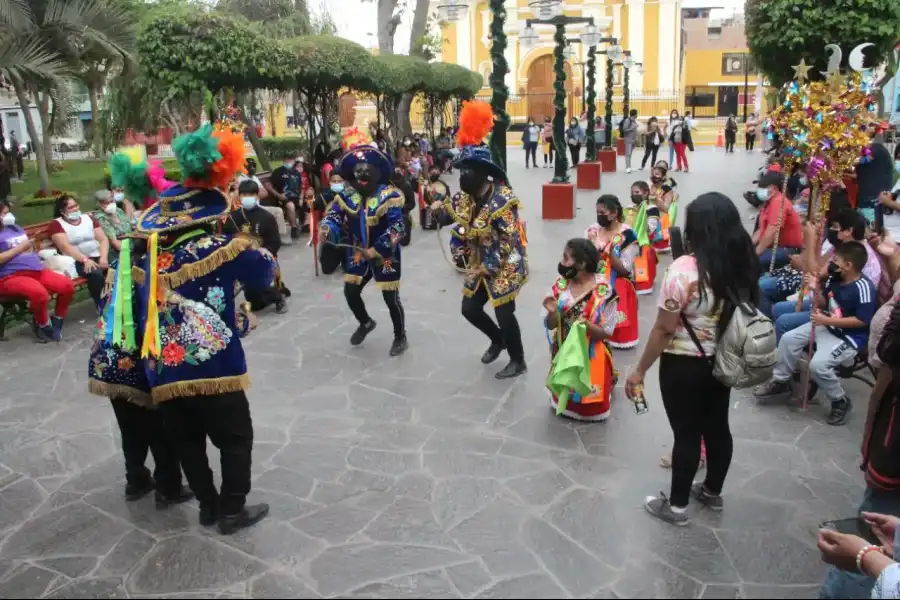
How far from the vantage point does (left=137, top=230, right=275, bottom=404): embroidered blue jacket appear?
3.66m

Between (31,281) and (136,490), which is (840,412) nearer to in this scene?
(136,490)

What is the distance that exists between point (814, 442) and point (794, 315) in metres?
1.15

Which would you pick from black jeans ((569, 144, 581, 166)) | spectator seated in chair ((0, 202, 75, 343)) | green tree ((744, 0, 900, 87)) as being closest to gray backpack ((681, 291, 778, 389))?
green tree ((744, 0, 900, 87))

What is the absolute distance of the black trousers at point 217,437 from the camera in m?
3.80

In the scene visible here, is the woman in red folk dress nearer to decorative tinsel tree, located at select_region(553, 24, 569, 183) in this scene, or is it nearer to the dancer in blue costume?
the dancer in blue costume

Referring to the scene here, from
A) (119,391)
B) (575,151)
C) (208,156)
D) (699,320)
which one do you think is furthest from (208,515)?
(575,151)

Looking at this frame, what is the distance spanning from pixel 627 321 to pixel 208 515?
403cm

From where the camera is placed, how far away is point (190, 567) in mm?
3797

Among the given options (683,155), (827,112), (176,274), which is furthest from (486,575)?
(683,155)

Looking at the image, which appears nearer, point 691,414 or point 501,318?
point 691,414

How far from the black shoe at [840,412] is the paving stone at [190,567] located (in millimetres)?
3784

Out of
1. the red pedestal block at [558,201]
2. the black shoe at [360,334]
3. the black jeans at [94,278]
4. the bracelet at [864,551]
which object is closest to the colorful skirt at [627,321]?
the black shoe at [360,334]

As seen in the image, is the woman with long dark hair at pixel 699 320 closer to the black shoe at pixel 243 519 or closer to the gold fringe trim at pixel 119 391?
the black shoe at pixel 243 519

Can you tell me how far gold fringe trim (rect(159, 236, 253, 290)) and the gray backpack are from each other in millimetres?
2335
